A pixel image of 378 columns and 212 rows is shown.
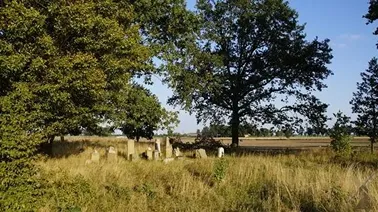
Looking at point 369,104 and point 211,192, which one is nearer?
point 211,192

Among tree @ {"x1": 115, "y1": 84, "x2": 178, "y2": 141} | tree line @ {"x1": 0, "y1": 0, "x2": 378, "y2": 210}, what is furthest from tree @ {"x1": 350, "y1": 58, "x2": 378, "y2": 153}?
tree @ {"x1": 115, "y1": 84, "x2": 178, "y2": 141}

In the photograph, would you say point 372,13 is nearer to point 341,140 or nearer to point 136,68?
point 341,140

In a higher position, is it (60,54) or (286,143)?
(60,54)

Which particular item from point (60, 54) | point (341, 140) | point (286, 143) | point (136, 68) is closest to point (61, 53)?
point (60, 54)

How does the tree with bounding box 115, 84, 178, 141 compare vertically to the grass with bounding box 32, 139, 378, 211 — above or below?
above

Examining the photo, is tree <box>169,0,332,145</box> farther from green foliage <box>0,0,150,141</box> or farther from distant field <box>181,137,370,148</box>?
green foliage <box>0,0,150,141</box>

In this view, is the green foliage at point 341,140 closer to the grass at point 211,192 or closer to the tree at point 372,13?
the tree at point 372,13

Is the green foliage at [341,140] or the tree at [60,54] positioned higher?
the tree at [60,54]

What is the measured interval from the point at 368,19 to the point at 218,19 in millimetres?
18504

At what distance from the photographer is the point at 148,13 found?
24.3 metres

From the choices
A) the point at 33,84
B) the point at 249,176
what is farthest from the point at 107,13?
the point at 249,176

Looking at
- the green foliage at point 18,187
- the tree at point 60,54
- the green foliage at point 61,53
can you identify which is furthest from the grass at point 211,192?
the green foliage at point 61,53

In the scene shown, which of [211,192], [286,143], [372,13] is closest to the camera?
[211,192]

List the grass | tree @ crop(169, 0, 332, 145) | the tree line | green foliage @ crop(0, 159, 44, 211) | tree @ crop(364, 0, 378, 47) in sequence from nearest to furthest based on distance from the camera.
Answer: green foliage @ crop(0, 159, 44, 211) → the grass → the tree line → tree @ crop(364, 0, 378, 47) → tree @ crop(169, 0, 332, 145)
